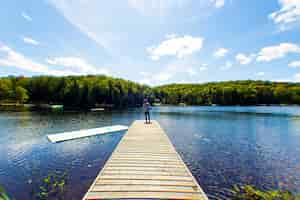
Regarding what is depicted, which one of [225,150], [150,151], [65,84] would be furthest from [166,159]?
[65,84]

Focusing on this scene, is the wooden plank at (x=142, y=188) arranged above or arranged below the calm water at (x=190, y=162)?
above

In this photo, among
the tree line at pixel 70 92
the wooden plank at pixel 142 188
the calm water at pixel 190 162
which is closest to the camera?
the wooden plank at pixel 142 188

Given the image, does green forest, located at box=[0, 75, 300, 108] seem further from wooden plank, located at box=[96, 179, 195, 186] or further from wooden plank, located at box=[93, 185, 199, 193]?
wooden plank, located at box=[93, 185, 199, 193]

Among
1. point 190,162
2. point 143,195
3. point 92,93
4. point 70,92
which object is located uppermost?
point 70,92

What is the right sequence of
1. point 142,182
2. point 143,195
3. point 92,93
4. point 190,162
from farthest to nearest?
point 92,93 → point 190,162 → point 142,182 → point 143,195

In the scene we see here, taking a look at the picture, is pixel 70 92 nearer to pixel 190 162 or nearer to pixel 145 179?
pixel 190 162

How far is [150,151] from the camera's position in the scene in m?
8.12

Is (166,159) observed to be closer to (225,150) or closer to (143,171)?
(143,171)

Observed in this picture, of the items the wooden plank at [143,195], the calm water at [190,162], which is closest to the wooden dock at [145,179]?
the wooden plank at [143,195]

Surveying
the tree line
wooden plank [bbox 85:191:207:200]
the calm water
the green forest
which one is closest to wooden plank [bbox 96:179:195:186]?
wooden plank [bbox 85:191:207:200]

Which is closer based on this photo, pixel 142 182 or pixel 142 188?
pixel 142 188

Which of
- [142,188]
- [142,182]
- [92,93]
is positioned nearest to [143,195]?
[142,188]

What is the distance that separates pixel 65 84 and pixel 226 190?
77.0 m

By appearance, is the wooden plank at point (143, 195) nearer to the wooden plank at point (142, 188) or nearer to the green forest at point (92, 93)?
the wooden plank at point (142, 188)
